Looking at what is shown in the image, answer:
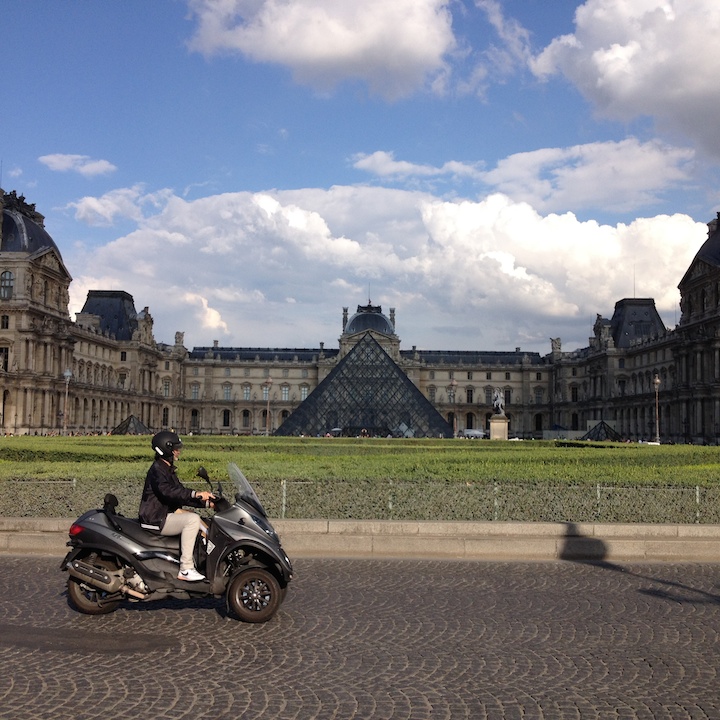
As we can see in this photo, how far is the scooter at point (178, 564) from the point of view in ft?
25.0

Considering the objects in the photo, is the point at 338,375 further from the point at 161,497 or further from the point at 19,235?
the point at 161,497

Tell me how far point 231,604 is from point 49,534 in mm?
5178

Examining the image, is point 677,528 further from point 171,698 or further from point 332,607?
point 171,698

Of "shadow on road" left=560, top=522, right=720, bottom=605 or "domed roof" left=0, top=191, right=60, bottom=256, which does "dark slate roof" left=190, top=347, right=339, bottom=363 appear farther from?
"shadow on road" left=560, top=522, right=720, bottom=605

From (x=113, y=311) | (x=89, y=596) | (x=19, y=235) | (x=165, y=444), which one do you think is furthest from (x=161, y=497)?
(x=113, y=311)

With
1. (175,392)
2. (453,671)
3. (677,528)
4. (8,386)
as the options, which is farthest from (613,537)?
(175,392)

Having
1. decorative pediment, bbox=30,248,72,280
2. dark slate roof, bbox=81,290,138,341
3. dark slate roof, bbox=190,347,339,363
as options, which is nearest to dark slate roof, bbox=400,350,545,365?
dark slate roof, bbox=190,347,339,363

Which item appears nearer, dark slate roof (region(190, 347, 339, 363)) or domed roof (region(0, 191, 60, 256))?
domed roof (region(0, 191, 60, 256))

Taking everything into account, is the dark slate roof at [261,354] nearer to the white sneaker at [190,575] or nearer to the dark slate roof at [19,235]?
the dark slate roof at [19,235]

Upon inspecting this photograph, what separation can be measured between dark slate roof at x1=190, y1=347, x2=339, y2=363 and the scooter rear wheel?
10294cm

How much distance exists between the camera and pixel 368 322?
111312 millimetres

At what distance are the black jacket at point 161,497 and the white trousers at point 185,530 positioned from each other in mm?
96

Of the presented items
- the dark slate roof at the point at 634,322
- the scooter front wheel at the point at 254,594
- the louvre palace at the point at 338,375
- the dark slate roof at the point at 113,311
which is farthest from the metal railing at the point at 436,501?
the dark slate roof at the point at 113,311

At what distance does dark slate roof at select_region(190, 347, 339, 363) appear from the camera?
365 feet
